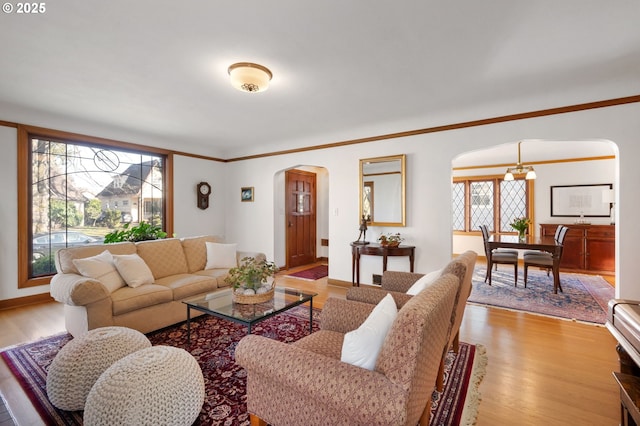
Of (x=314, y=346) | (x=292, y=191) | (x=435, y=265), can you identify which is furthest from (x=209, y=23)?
(x=292, y=191)

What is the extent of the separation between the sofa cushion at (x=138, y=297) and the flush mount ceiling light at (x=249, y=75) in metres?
2.11

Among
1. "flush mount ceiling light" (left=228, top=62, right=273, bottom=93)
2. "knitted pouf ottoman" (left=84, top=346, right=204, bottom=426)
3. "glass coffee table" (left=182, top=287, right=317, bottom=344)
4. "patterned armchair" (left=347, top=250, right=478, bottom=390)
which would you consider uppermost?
"flush mount ceiling light" (left=228, top=62, right=273, bottom=93)

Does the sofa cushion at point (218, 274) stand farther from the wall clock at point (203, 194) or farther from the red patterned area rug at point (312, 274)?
the wall clock at point (203, 194)

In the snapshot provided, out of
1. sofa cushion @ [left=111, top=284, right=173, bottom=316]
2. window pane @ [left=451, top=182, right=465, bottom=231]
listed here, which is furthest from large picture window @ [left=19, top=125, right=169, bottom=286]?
window pane @ [left=451, top=182, right=465, bottom=231]

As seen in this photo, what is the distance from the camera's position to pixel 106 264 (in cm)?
296

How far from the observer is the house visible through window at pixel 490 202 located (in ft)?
22.5

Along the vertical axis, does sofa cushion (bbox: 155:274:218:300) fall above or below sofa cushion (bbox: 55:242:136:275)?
below

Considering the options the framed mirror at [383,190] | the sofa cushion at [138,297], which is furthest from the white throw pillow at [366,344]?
the framed mirror at [383,190]

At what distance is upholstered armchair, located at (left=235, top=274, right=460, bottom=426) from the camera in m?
1.14

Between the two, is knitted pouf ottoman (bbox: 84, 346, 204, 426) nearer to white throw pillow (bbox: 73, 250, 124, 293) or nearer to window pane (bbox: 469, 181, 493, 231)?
white throw pillow (bbox: 73, 250, 124, 293)

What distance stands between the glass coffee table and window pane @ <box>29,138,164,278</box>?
117 inches

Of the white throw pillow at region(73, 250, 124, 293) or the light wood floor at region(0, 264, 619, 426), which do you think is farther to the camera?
the white throw pillow at region(73, 250, 124, 293)

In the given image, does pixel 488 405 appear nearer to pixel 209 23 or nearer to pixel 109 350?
pixel 109 350

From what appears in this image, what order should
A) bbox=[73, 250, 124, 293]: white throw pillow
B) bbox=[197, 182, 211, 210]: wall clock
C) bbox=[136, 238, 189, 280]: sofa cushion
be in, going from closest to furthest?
bbox=[73, 250, 124, 293]: white throw pillow, bbox=[136, 238, 189, 280]: sofa cushion, bbox=[197, 182, 211, 210]: wall clock
